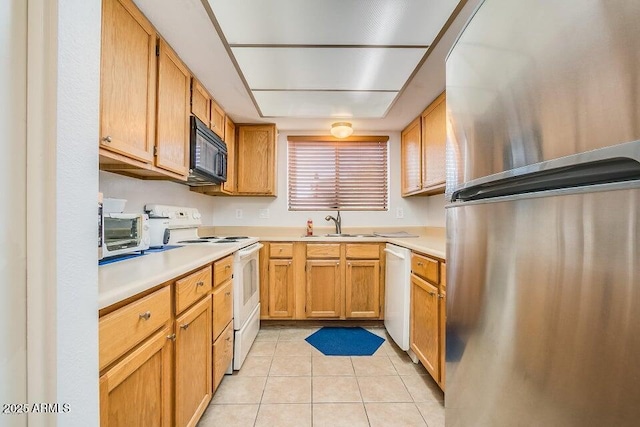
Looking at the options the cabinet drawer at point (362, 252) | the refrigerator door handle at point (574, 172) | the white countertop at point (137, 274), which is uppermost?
the refrigerator door handle at point (574, 172)

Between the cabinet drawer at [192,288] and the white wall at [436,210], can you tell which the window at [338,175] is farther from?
the cabinet drawer at [192,288]

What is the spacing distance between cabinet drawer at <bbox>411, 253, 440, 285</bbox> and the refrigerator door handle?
109 cm

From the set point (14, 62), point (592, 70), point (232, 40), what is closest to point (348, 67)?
point (232, 40)

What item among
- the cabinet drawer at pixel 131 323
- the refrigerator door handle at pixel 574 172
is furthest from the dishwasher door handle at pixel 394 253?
the cabinet drawer at pixel 131 323

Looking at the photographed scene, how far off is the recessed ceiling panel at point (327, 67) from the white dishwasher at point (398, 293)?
1291mm

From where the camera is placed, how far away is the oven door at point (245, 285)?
1974 millimetres

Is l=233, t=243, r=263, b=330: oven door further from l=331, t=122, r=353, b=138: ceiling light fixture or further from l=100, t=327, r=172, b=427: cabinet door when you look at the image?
l=331, t=122, r=353, b=138: ceiling light fixture

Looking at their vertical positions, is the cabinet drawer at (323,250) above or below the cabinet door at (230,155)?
below

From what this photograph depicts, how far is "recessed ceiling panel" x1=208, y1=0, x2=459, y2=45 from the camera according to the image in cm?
123

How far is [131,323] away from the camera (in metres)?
0.86

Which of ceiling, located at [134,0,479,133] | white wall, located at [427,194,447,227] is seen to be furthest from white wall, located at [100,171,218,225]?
white wall, located at [427,194,447,227]

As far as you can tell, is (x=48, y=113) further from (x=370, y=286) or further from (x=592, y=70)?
(x=370, y=286)

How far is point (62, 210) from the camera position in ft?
1.52

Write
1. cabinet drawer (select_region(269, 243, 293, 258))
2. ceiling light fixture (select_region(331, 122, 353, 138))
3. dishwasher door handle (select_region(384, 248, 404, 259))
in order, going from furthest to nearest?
cabinet drawer (select_region(269, 243, 293, 258)) → ceiling light fixture (select_region(331, 122, 353, 138)) → dishwasher door handle (select_region(384, 248, 404, 259))
